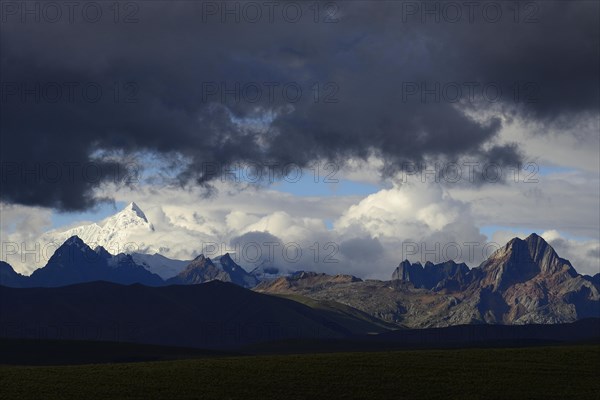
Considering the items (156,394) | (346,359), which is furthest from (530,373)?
(156,394)

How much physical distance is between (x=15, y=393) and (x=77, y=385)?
1088 centimetres

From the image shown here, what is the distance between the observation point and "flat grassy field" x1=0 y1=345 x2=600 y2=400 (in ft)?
482

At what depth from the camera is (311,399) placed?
475 ft

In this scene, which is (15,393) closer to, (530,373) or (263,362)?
(263,362)

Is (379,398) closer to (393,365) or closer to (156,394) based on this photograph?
(393,365)

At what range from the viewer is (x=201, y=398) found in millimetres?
143000

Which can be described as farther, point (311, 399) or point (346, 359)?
point (346, 359)

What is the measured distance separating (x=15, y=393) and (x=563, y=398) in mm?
91099

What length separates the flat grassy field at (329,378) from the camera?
147m

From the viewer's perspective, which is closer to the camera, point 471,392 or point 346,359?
point 471,392

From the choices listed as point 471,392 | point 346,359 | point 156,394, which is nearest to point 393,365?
point 346,359

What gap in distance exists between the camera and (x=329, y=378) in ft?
517

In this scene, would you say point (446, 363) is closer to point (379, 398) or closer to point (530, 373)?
point (530, 373)

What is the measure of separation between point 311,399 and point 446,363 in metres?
39.2
